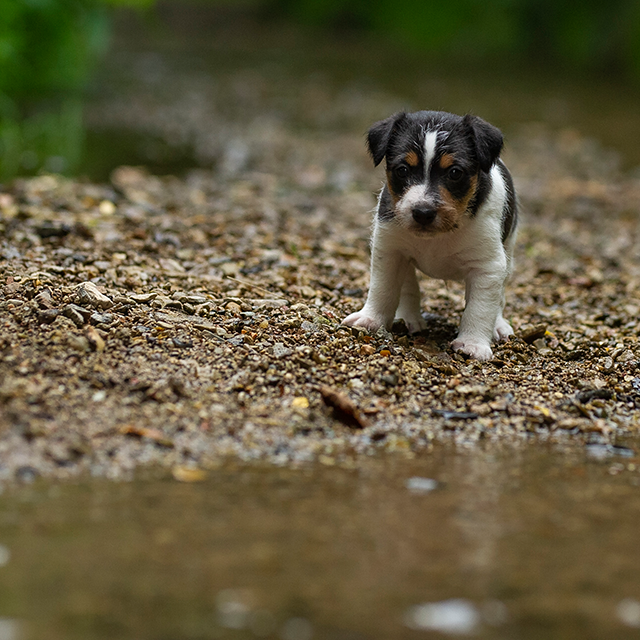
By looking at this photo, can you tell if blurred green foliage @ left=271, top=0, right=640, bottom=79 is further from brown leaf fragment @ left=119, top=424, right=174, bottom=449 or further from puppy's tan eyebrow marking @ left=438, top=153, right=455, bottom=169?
brown leaf fragment @ left=119, top=424, right=174, bottom=449

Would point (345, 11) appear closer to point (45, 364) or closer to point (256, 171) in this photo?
point (256, 171)

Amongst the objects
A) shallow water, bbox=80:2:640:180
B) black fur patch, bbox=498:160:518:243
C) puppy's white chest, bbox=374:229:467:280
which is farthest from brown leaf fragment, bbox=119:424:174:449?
shallow water, bbox=80:2:640:180

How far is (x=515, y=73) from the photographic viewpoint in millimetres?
25375

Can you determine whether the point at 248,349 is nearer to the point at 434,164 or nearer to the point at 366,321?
the point at 366,321

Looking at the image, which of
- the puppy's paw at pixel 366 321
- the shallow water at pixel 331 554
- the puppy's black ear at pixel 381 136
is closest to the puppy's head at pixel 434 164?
the puppy's black ear at pixel 381 136

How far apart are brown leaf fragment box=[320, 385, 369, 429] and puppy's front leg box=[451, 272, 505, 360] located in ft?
3.99

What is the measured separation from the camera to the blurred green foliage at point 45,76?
12.1 metres

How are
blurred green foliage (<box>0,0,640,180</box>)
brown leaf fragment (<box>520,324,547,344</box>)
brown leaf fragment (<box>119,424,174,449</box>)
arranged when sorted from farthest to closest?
blurred green foliage (<box>0,0,640,180</box>) < brown leaf fragment (<box>520,324,547,344</box>) < brown leaf fragment (<box>119,424,174,449</box>)

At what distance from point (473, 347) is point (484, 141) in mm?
1244

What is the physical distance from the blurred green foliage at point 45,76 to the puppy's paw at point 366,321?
597 centimetres

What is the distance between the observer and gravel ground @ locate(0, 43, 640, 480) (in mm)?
4258

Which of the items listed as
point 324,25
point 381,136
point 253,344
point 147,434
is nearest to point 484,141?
point 381,136

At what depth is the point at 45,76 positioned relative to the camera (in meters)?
16.9

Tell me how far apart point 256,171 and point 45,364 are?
8.11m
